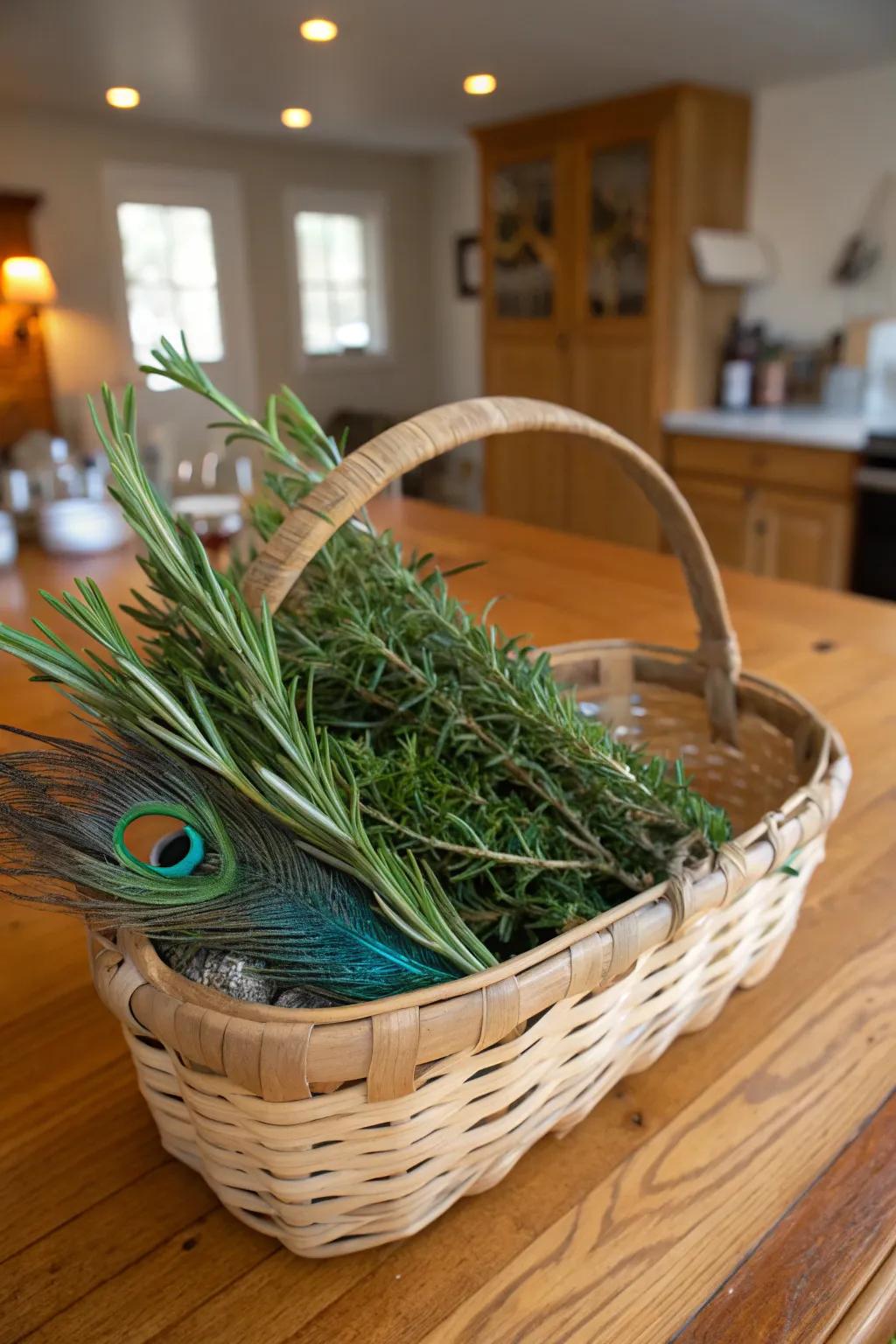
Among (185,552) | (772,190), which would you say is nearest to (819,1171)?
(185,552)

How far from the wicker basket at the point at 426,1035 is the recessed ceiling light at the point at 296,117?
Answer: 467 cm

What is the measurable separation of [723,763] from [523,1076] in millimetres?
377

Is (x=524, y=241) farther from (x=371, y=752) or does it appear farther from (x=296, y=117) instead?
(x=371, y=752)

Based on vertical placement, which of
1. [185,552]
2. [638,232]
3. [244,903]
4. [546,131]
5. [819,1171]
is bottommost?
[819,1171]

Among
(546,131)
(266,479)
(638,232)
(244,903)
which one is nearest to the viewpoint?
(244,903)

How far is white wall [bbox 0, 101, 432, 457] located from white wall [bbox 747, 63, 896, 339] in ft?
8.85

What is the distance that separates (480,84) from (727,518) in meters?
1.89

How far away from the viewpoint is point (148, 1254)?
0.41 metres

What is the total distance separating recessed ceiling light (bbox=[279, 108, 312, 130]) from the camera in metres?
4.46

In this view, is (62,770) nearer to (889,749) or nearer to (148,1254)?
(148,1254)

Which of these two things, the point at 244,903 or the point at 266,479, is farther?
the point at 266,479

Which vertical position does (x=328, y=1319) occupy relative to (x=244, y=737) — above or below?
below

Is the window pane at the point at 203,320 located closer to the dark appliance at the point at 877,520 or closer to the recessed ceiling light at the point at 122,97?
the recessed ceiling light at the point at 122,97

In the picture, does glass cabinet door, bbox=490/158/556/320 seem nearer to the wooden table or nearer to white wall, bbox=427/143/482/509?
→ white wall, bbox=427/143/482/509
